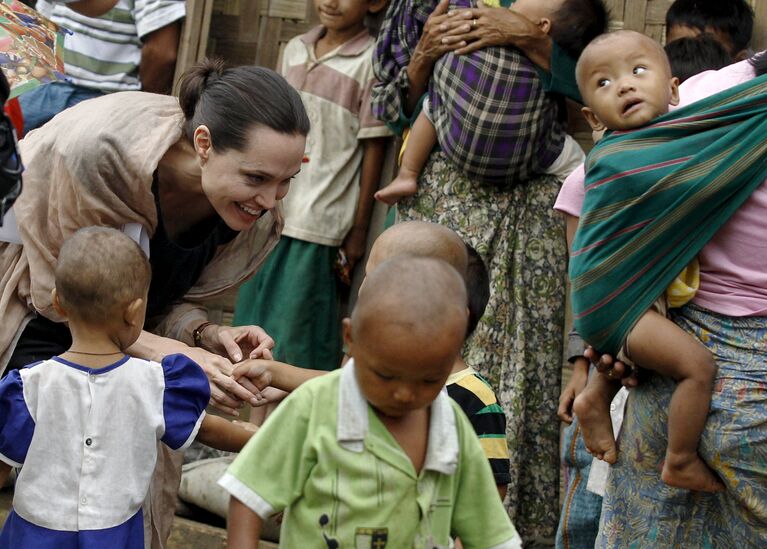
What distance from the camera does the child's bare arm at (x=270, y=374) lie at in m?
2.85

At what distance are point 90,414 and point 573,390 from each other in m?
1.62

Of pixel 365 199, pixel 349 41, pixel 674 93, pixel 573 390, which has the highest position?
pixel 674 93

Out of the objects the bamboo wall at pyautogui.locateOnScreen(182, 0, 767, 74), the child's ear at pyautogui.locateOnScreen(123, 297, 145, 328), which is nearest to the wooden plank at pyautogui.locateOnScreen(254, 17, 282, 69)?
the bamboo wall at pyautogui.locateOnScreen(182, 0, 767, 74)

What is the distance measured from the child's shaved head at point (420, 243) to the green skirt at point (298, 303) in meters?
2.20

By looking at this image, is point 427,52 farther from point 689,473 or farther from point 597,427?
point 689,473

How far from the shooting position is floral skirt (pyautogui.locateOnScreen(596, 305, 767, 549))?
8.29 ft

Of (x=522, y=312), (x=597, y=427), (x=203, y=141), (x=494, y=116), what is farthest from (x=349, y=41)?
(x=597, y=427)

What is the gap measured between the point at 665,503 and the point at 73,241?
1.52 meters

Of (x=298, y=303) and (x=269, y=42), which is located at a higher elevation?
(x=269, y=42)

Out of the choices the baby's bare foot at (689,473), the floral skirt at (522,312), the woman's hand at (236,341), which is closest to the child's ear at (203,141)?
the woman's hand at (236,341)

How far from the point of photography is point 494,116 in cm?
404

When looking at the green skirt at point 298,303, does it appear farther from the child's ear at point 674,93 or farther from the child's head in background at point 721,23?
the child's ear at point 674,93

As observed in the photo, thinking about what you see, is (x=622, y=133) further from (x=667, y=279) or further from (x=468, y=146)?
(x=468, y=146)

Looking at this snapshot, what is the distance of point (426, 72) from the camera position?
4.31 m
